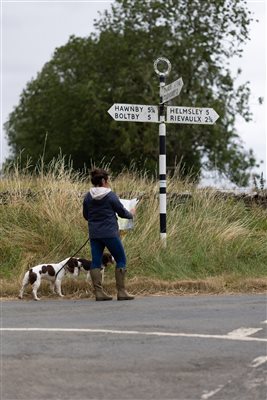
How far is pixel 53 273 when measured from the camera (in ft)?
37.3

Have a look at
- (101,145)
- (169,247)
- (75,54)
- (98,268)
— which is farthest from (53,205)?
(75,54)

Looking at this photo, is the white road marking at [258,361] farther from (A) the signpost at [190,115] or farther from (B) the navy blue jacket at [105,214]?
(A) the signpost at [190,115]

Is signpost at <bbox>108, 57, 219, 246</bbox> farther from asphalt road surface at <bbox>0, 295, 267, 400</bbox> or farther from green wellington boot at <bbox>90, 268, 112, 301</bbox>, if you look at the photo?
asphalt road surface at <bbox>0, 295, 267, 400</bbox>

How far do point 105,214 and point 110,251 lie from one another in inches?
22.1

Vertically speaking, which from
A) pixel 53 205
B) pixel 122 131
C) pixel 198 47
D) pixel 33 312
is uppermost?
pixel 198 47

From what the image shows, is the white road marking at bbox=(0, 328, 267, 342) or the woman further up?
the woman

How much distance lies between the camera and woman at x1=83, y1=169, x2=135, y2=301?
11.0 m

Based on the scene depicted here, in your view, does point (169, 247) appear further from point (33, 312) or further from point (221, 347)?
point (221, 347)

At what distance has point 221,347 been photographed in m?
7.57

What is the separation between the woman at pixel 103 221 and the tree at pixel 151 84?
111ft

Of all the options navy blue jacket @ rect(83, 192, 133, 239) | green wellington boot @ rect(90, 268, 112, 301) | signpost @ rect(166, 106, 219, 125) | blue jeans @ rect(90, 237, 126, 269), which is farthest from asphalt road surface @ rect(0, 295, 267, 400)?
signpost @ rect(166, 106, 219, 125)

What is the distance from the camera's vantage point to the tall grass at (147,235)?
41.4ft

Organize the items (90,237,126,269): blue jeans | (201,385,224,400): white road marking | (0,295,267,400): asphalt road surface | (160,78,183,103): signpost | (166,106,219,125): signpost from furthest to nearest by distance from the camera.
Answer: (166,106,219,125): signpost → (160,78,183,103): signpost → (90,237,126,269): blue jeans → (0,295,267,400): asphalt road surface → (201,385,224,400): white road marking

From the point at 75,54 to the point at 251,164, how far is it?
1508cm
